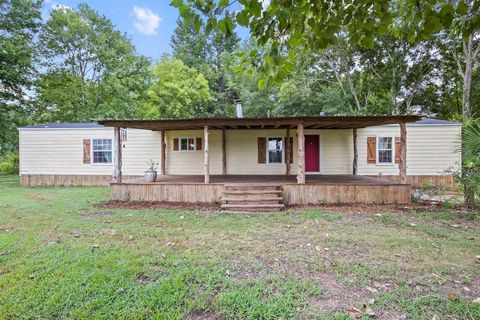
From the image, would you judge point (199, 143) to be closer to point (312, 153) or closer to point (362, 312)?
point (312, 153)

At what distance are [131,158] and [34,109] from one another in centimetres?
1041

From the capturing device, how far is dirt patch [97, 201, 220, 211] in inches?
299

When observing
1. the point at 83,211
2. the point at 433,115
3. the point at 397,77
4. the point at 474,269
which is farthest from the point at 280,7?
the point at 433,115

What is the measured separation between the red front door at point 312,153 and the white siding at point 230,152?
199 mm

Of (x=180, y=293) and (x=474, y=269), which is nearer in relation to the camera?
(x=180, y=293)

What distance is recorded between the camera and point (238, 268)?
139 inches

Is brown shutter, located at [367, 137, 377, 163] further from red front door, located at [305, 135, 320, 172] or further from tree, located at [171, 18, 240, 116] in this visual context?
tree, located at [171, 18, 240, 116]

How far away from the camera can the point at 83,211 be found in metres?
7.08

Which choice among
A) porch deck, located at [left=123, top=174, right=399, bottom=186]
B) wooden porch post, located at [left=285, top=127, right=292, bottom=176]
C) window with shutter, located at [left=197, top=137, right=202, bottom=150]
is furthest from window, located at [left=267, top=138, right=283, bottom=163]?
window with shutter, located at [left=197, top=137, right=202, bottom=150]

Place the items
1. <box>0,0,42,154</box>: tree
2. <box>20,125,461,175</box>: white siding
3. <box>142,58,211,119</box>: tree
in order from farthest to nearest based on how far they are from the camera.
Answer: <box>142,58,211,119</box>: tree, <box>0,0,42,154</box>: tree, <box>20,125,461,175</box>: white siding

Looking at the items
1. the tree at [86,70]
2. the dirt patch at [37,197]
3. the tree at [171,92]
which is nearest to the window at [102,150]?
→ the dirt patch at [37,197]

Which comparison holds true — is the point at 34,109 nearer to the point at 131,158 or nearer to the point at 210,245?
the point at 131,158

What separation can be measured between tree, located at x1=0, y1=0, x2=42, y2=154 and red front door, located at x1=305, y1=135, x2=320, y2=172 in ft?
48.9

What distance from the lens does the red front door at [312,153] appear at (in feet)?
38.7
